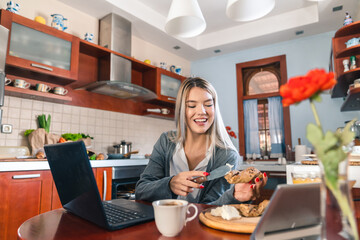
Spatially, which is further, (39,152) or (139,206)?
(39,152)

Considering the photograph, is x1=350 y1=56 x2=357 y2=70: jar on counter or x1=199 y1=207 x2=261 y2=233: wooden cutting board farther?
x1=350 y1=56 x2=357 y2=70: jar on counter

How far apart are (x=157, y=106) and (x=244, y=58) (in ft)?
5.78

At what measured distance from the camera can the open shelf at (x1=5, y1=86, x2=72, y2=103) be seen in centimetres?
240

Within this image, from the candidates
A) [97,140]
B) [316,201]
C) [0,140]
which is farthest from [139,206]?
[97,140]

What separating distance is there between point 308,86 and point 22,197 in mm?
2257

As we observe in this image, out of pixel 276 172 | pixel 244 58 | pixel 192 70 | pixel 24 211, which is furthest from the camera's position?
pixel 192 70

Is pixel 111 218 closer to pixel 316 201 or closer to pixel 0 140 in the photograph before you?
pixel 316 201

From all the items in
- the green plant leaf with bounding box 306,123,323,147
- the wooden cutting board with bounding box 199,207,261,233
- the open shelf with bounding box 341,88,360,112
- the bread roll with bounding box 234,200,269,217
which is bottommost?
the wooden cutting board with bounding box 199,207,261,233

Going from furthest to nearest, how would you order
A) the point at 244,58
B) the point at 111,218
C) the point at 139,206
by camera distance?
the point at 244,58 → the point at 139,206 → the point at 111,218

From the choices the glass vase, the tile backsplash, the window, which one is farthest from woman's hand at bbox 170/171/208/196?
the window

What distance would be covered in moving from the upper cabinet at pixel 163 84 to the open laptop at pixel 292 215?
10.9 feet

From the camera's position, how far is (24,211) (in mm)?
1986

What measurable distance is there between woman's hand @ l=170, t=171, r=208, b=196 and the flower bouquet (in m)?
0.59

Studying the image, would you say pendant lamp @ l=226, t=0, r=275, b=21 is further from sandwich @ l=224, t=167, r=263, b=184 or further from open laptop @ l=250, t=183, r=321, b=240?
open laptop @ l=250, t=183, r=321, b=240
